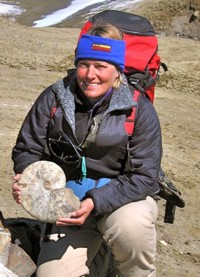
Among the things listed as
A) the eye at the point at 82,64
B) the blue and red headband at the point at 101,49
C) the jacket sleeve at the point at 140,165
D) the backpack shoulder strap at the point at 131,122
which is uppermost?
the blue and red headband at the point at 101,49

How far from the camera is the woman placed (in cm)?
338

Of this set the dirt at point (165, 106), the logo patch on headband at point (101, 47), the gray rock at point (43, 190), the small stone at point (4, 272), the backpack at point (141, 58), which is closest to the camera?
the small stone at point (4, 272)

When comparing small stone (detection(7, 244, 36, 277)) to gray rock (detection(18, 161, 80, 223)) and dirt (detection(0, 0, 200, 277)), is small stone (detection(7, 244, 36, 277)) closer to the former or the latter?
gray rock (detection(18, 161, 80, 223))

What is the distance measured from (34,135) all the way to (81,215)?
0.53 meters

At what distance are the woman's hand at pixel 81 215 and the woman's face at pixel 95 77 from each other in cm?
54

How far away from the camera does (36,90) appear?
7.70 meters

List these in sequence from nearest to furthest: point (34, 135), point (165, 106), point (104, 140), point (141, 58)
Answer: point (104, 140), point (34, 135), point (141, 58), point (165, 106)

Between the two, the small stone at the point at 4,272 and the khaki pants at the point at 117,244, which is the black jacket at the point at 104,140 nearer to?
the khaki pants at the point at 117,244

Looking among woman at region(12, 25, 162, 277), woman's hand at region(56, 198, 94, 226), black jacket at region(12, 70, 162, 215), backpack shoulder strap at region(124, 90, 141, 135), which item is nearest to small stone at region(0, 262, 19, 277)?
woman at region(12, 25, 162, 277)

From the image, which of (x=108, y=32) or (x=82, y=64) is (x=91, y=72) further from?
(x=108, y=32)

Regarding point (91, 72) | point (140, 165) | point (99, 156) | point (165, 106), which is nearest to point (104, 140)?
point (99, 156)

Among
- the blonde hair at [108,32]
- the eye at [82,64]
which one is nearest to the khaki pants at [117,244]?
the blonde hair at [108,32]

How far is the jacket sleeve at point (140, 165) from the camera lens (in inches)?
135

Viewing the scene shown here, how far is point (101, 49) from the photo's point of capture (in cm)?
341
